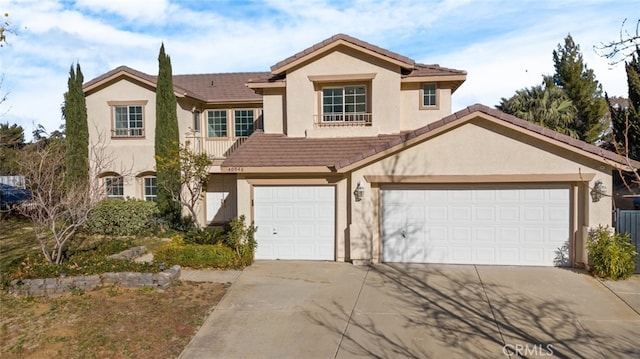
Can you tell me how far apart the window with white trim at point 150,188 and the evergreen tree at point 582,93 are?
84.4 feet

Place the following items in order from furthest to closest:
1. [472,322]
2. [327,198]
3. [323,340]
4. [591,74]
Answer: [591,74] → [327,198] → [472,322] → [323,340]

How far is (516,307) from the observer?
30.8ft

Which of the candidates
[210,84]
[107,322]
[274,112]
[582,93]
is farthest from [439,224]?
[582,93]

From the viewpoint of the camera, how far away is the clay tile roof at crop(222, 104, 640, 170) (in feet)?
39.3

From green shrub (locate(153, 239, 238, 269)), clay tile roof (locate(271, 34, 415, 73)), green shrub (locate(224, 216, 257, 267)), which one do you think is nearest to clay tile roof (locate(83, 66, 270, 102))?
clay tile roof (locate(271, 34, 415, 73))

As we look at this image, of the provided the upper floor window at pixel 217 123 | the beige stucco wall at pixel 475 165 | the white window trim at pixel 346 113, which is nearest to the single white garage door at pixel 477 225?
the beige stucco wall at pixel 475 165

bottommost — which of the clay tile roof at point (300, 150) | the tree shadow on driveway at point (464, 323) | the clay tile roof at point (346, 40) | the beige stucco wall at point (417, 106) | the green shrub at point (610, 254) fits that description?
the tree shadow on driveway at point (464, 323)

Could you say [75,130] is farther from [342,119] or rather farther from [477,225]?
[477,225]

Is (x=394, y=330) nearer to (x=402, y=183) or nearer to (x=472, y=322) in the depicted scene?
(x=472, y=322)

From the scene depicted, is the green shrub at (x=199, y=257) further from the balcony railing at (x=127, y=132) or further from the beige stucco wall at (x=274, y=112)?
the balcony railing at (x=127, y=132)

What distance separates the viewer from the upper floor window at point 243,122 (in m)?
21.6

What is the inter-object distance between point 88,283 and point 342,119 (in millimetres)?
9043

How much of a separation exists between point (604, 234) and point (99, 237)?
16762mm

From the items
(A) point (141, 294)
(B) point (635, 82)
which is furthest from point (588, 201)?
(A) point (141, 294)
